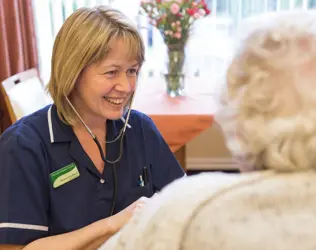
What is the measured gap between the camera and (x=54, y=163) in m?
1.40

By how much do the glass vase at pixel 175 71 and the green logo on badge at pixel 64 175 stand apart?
1.22 m

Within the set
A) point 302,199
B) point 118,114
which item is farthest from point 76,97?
point 302,199

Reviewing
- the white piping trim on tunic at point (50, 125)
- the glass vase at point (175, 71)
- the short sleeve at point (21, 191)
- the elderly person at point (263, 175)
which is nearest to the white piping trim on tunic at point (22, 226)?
the short sleeve at point (21, 191)

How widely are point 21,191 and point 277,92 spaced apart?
84 centimetres

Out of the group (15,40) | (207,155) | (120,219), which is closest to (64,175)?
(120,219)

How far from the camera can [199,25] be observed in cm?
303

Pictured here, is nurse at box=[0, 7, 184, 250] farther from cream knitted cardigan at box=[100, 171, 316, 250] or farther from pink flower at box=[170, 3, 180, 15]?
pink flower at box=[170, 3, 180, 15]

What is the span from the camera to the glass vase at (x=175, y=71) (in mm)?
2488

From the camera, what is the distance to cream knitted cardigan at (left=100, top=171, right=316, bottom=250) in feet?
2.27


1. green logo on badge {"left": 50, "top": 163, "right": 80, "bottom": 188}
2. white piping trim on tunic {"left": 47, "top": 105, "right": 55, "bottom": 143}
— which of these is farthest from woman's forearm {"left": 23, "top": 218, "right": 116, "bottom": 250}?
white piping trim on tunic {"left": 47, "top": 105, "right": 55, "bottom": 143}

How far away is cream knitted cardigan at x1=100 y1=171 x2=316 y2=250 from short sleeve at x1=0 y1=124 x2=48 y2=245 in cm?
64

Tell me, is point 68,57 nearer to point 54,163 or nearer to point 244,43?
point 54,163

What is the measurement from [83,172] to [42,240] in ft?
0.74

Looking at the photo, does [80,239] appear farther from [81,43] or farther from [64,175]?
[81,43]
